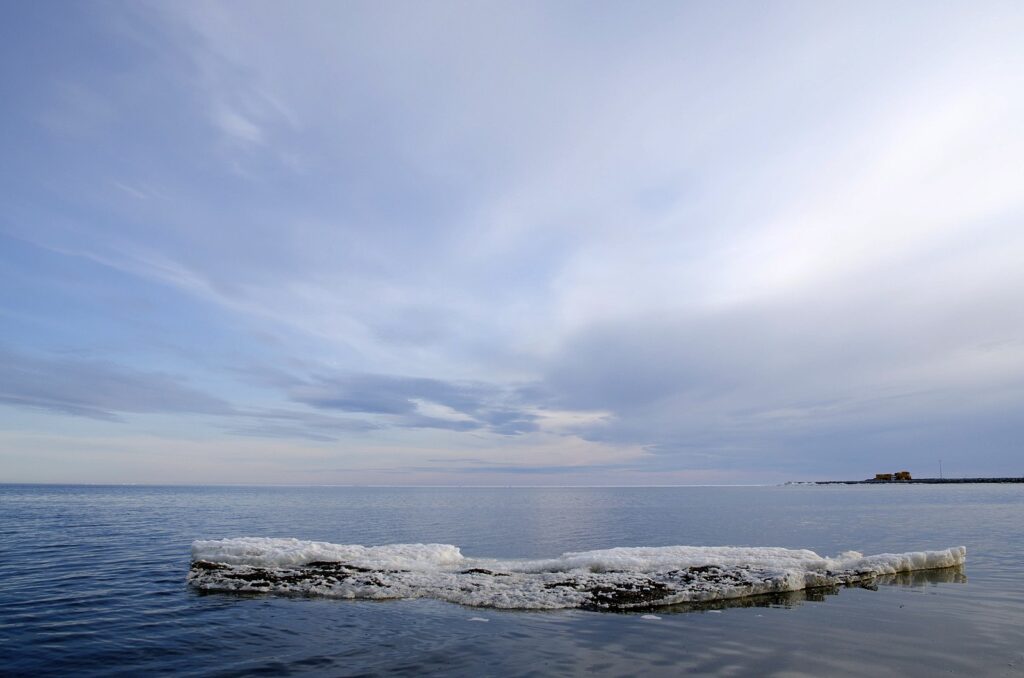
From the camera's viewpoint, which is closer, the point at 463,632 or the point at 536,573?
the point at 463,632

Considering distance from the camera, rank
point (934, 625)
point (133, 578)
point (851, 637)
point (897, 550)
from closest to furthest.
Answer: point (851, 637) → point (934, 625) → point (133, 578) → point (897, 550)

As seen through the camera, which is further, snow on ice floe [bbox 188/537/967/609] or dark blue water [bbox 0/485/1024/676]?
snow on ice floe [bbox 188/537/967/609]

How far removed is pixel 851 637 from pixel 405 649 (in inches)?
488

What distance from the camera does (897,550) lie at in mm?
34406

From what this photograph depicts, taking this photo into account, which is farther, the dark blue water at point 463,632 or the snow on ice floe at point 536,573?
the snow on ice floe at point 536,573

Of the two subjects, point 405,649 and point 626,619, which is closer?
point 405,649

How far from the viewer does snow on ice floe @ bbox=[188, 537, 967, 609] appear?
21.4 meters

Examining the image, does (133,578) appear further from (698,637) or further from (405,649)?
(698,637)

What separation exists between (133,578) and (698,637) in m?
24.1

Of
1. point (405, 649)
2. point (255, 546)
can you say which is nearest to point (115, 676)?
point (405, 649)

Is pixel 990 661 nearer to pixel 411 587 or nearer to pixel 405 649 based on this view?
pixel 405 649

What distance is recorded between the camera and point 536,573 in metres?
26.2

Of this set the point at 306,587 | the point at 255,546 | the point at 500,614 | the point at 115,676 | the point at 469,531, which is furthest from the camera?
the point at 469,531

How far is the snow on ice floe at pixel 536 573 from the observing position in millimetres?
21391
